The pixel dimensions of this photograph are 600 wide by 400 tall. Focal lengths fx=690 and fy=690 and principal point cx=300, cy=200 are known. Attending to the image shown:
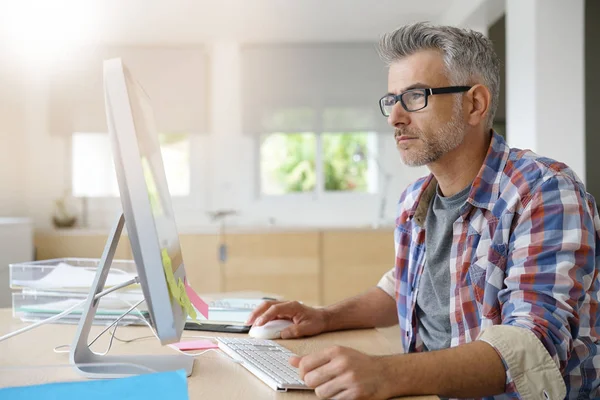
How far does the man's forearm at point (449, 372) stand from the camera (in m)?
1.03

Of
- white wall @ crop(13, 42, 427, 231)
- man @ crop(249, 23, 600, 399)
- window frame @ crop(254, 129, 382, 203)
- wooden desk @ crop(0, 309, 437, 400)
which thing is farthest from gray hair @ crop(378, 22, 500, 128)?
window frame @ crop(254, 129, 382, 203)

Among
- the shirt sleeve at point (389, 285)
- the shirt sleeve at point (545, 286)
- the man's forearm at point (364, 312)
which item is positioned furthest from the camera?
the shirt sleeve at point (389, 285)

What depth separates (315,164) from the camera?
603cm

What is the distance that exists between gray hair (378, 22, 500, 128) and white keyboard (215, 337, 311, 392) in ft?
2.38

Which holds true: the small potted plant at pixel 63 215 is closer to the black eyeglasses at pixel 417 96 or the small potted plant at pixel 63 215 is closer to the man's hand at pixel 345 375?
the black eyeglasses at pixel 417 96

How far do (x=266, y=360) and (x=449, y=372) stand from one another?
340 mm

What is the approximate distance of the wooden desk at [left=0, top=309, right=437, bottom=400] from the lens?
1.06 meters

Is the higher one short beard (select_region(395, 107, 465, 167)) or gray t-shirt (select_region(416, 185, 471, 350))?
short beard (select_region(395, 107, 465, 167))

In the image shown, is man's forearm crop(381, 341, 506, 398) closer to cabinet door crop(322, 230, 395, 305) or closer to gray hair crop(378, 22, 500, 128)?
gray hair crop(378, 22, 500, 128)

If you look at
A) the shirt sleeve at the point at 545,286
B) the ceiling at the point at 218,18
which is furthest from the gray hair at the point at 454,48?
the ceiling at the point at 218,18

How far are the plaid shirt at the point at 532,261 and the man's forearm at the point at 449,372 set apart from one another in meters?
0.03

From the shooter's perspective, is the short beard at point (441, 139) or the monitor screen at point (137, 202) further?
the short beard at point (441, 139)

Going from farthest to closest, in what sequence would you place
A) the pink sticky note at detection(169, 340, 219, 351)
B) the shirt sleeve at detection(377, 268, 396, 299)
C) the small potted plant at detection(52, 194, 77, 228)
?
1. the small potted plant at detection(52, 194, 77, 228)
2. the shirt sleeve at detection(377, 268, 396, 299)
3. the pink sticky note at detection(169, 340, 219, 351)

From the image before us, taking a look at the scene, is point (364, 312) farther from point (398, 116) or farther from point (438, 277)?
point (398, 116)
